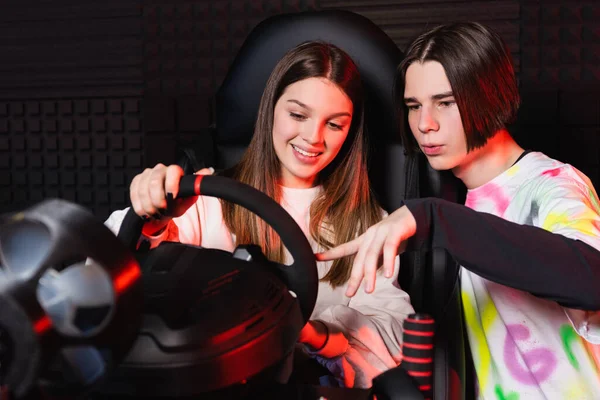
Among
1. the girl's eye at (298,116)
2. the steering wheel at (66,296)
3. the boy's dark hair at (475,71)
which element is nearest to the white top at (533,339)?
the boy's dark hair at (475,71)

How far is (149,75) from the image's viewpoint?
237 centimetres

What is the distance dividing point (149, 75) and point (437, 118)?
1.55 metres

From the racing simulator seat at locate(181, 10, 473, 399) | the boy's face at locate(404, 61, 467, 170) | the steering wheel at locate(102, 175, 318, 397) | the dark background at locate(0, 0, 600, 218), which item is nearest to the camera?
the steering wheel at locate(102, 175, 318, 397)

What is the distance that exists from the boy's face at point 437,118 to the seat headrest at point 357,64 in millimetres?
127

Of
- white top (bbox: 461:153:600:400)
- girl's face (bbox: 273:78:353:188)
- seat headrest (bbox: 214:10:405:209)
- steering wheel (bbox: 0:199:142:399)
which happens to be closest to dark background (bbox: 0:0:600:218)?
seat headrest (bbox: 214:10:405:209)

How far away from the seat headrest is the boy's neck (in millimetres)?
171

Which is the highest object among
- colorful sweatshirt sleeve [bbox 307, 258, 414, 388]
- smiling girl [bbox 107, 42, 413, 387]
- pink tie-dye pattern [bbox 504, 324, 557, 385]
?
smiling girl [bbox 107, 42, 413, 387]

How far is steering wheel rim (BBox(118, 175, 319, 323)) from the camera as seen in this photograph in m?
0.60

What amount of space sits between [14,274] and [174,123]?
2.05 meters

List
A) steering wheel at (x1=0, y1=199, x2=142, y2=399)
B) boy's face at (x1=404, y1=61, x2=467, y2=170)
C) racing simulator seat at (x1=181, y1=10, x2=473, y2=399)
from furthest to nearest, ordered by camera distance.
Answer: racing simulator seat at (x1=181, y1=10, x2=473, y2=399), boy's face at (x1=404, y1=61, x2=467, y2=170), steering wheel at (x1=0, y1=199, x2=142, y2=399)

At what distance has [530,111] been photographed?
2096 millimetres

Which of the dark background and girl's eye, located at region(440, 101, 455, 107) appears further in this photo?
the dark background

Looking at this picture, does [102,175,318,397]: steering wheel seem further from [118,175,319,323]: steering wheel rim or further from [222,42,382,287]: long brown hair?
[222,42,382,287]: long brown hair

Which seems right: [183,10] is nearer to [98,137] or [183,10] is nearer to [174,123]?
[174,123]
